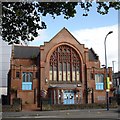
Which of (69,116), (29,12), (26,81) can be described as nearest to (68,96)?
(26,81)

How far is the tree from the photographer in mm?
11719

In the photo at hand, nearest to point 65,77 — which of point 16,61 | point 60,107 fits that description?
point 16,61

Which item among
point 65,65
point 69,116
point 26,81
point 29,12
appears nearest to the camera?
point 29,12

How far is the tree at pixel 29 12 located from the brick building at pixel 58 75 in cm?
3929

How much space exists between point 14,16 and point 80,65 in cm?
4666

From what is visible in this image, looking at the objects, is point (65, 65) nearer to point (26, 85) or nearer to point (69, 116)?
point (26, 85)

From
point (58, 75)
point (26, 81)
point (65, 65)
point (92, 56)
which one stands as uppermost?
point (92, 56)

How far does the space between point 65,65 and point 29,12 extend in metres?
45.4

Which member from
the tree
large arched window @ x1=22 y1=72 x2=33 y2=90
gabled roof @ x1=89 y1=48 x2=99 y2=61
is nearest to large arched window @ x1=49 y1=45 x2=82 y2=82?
large arched window @ x1=22 y1=72 x2=33 y2=90

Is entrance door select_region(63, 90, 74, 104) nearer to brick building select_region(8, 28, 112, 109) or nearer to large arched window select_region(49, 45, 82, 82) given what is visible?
brick building select_region(8, 28, 112, 109)

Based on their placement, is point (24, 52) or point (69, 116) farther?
point (24, 52)

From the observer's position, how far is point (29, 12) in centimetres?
1220

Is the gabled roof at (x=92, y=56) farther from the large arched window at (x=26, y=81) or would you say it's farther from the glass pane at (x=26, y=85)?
the glass pane at (x=26, y=85)

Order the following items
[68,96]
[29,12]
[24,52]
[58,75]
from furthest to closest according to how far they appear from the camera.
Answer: [24,52] < [58,75] < [68,96] < [29,12]
